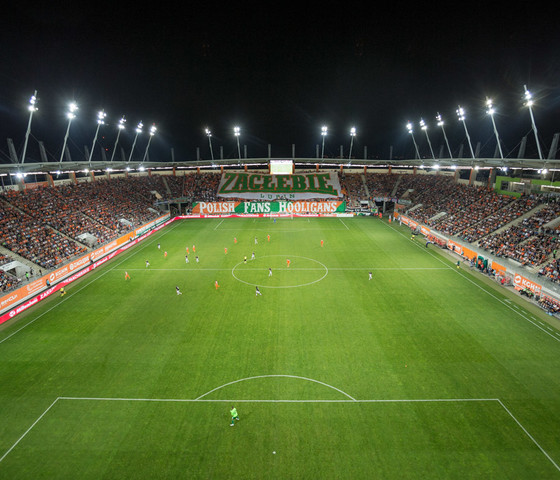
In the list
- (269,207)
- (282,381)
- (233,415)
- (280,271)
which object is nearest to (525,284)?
(280,271)

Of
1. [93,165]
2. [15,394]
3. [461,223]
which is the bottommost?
[15,394]

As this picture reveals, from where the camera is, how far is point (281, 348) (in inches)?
701

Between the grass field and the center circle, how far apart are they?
1.55ft

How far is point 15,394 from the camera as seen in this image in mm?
14539

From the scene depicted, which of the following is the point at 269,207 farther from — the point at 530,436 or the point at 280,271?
the point at 530,436

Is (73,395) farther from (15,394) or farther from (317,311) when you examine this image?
(317,311)

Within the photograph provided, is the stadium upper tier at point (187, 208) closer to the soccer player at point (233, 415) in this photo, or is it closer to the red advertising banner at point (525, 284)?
the red advertising banner at point (525, 284)

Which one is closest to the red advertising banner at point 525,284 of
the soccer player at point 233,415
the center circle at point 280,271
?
the center circle at point 280,271

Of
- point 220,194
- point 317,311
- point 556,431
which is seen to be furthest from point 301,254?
point 220,194

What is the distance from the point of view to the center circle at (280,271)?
1078 inches

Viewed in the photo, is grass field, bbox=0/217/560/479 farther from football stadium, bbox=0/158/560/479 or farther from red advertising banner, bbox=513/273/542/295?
red advertising banner, bbox=513/273/542/295

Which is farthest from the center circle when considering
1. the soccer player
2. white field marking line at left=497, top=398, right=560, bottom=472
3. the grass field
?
white field marking line at left=497, top=398, right=560, bottom=472

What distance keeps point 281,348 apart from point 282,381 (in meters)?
2.73

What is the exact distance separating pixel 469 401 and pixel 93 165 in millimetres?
49226
